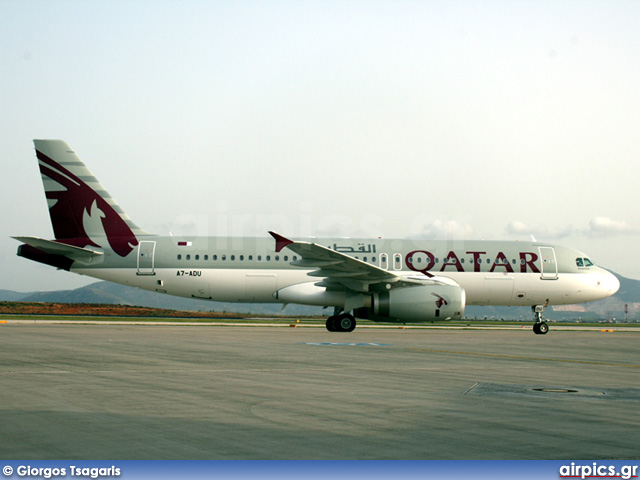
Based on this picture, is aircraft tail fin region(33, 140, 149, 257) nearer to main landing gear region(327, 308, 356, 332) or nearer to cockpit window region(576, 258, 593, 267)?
main landing gear region(327, 308, 356, 332)

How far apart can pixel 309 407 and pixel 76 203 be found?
26.2 m

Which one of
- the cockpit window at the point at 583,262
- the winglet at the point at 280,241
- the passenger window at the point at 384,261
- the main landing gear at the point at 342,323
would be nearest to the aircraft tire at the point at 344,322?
the main landing gear at the point at 342,323

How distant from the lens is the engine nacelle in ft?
92.3

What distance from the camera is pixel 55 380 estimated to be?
10.8m

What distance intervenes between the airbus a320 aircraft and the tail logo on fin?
5cm

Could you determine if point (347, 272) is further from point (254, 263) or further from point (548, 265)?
point (548, 265)

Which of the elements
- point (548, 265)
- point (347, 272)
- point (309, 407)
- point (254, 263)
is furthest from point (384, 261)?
point (309, 407)

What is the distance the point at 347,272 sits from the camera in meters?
29.0

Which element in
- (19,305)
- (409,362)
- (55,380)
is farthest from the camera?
(19,305)

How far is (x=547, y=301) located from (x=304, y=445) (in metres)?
29.8

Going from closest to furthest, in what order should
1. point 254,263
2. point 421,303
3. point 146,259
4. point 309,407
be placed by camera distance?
point 309,407, point 421,303, point 146,259, point 254,263

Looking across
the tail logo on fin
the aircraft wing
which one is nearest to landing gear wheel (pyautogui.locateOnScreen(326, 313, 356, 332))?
the aircraft wing

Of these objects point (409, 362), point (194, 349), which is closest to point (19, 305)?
point (194, 349)

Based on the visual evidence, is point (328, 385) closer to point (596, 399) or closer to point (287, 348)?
point (596, 399)
